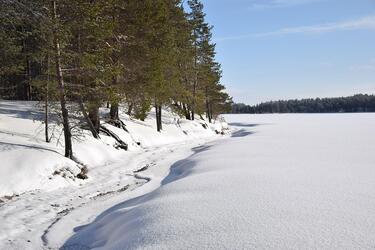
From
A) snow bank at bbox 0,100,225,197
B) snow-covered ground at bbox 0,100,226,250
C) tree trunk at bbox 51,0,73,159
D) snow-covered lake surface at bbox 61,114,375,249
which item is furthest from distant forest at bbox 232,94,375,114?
snow-covered lake surface at bbox 61,114,375,249

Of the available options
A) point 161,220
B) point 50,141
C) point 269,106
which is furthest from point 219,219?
point 269,106

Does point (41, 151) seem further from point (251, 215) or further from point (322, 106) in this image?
point (322, 106)

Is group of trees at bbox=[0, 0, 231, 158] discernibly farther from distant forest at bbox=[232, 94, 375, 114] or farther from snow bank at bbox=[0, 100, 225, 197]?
distant forest at bbox=[232, 94, 375, 114]

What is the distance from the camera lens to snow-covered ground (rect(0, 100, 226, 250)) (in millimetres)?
7988

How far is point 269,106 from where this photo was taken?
532ft

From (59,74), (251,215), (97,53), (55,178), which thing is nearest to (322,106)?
(97,53)

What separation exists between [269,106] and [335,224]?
526 ft

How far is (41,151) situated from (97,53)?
4.36m

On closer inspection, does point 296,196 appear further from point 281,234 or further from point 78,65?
point 78,65

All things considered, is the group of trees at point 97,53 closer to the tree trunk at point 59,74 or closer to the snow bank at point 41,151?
the tree trunk at point 59,74

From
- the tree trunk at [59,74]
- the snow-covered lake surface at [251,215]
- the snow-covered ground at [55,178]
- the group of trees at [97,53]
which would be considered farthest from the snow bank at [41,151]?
the snow-covered lake surface at [251,215]

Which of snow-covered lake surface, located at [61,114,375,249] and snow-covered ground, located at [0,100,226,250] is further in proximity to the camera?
snow-covered ground, located at [0,100,226,250]

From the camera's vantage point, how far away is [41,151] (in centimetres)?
1286

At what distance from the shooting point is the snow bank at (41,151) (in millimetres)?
11023
